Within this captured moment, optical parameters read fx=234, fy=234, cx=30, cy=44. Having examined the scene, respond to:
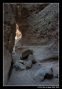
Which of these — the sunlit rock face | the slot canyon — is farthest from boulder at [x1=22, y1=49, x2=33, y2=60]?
the sunlit rock face

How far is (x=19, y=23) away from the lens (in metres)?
3.12

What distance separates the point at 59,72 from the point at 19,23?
877 millimetres

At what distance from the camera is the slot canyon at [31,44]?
9.21 feet

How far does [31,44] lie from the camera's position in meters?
3.04

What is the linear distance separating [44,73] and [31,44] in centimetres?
42

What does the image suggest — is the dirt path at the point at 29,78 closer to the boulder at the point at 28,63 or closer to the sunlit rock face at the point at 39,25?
the boulder at the point at 28,63

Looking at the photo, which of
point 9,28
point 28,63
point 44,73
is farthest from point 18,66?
point 9,28

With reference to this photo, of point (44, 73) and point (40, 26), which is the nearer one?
point (44, 73)

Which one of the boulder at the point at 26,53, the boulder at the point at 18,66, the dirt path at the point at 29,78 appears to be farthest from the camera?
the boulder at the point at 26,53

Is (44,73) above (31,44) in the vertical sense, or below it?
below

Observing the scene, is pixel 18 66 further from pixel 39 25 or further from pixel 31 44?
pixel 39 25

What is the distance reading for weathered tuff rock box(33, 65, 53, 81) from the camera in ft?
9.30

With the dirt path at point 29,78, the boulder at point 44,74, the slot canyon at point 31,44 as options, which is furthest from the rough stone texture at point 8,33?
the boulder at point 44,74

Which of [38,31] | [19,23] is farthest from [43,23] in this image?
[19,23]
